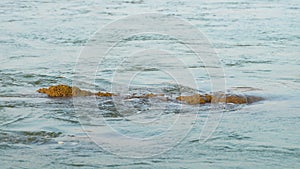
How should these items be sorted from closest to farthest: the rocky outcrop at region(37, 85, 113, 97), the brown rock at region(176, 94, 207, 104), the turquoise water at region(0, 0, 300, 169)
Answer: the turquoise water at region(0, 0, 300, 169) → the brown rock at region(176, 94, 207, 104) → the rocky outcrop at region(37, 85, 113, 97)

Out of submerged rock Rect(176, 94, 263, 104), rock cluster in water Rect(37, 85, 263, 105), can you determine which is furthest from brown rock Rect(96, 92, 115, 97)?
submerged rock Rect(176, 94, 263, 104)

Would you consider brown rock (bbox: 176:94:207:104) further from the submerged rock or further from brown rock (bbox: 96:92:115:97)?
brown rock (bbox: 96:92:115:97)

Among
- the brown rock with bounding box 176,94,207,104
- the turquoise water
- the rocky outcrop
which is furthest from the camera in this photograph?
the rocky outcrop

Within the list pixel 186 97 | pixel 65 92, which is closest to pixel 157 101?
pixel 186 97

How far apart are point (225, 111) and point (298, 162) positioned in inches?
68.5

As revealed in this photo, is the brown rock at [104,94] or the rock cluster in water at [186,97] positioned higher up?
the rock cluster in water at [186,97]

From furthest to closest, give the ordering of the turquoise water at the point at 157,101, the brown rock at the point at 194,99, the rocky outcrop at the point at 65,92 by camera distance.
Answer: the rocky outcrop at the point at 65,92
the brown rock at the point at 194,99
the turquoise water at the point at 157,101

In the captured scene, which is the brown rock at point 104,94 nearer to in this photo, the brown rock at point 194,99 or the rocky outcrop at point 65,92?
the rocky outcrop at point 65,92

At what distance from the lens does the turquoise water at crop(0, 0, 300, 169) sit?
17.1ft

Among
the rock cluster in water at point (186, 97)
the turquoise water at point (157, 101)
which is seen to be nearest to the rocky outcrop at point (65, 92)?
the rock cluster in water at point (186, 97)

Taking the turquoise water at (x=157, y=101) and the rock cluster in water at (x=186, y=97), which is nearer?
the turquoise water at (x=157, y=101)

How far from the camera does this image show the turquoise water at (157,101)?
17.1 ft

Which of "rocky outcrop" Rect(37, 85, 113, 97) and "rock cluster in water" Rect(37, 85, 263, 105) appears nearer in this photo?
"rock cluster in water" Rect(37, 85, 263, 105)

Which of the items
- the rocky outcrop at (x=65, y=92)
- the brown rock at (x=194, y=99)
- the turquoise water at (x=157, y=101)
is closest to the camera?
the turquoise water at (x=157, y=101)
